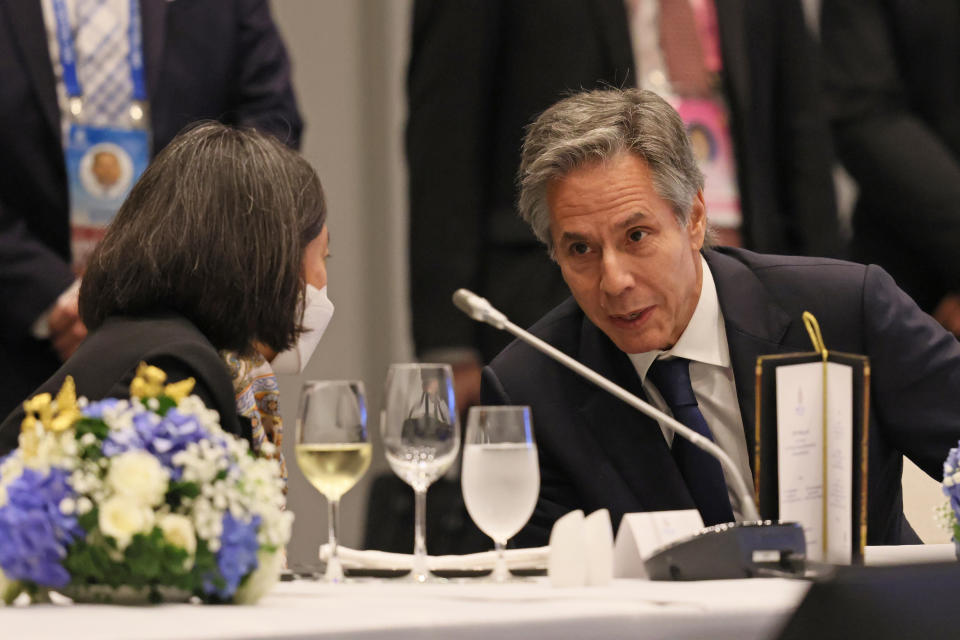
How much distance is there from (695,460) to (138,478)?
107 cm

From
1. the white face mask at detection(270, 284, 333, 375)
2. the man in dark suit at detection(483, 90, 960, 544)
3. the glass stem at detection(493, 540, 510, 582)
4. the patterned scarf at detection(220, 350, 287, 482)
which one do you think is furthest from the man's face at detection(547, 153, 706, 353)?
the glass stem at detection(493, 540, 510, 582)

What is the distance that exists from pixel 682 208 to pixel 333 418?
0.91 metres

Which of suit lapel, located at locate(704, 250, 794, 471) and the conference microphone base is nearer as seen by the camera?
the conference microphone base

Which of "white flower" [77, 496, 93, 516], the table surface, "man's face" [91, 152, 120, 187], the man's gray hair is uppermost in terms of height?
"man's face" [91, 152, 120, 187]

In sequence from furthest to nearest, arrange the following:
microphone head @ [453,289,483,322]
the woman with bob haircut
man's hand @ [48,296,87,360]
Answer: man's hand @ [48,296,87,360] → the woman with bob haircut → microphone head @ [453,289,483,322]

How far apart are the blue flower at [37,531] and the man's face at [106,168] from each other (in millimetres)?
1768

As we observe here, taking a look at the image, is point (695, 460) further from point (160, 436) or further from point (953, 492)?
point (160, 436)

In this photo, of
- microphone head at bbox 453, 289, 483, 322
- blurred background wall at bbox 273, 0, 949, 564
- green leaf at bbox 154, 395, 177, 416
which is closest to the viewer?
green leaf at bbox 154, 395, 177, 416

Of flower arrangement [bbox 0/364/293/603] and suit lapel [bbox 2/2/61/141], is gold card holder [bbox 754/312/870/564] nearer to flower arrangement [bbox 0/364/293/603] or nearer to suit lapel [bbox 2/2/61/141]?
flower arrangement [bbox 0/364/293/603]

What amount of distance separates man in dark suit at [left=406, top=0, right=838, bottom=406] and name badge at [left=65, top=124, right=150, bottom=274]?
55 cm

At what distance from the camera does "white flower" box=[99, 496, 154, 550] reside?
1.08 metres

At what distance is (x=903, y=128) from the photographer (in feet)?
10.4

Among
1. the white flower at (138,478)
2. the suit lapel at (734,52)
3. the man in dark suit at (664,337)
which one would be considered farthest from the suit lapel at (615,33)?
the white flower at (138,478)

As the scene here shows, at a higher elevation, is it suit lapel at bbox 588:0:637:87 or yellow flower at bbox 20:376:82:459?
suit lapel at bbox 588:0:637:87
